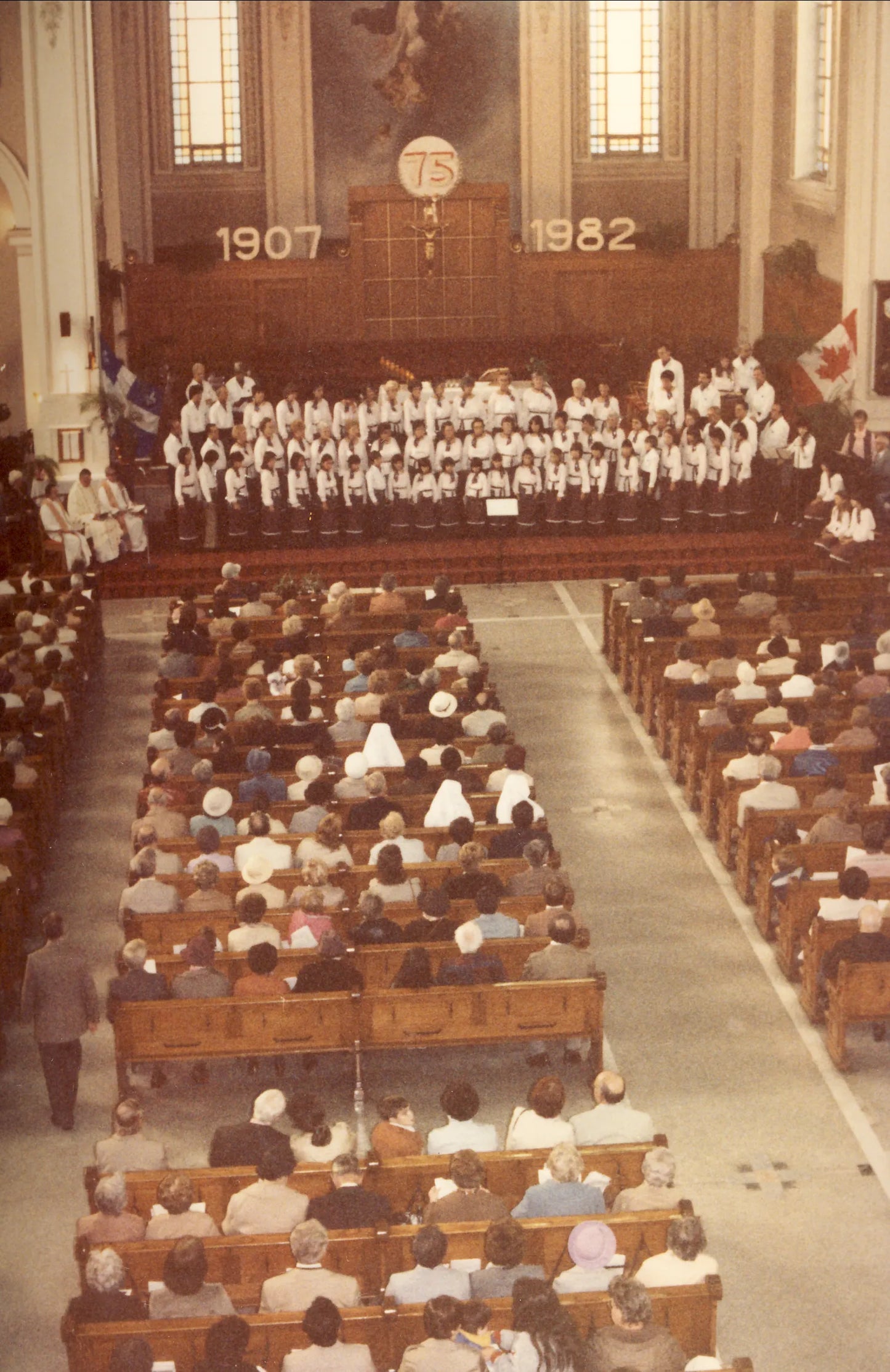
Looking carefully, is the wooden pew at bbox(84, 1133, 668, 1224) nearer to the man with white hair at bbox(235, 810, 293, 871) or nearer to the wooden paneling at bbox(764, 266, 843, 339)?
the man with white hair at bbox(235, 810, 293, 871)

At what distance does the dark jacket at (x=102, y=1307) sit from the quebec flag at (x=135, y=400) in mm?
17237

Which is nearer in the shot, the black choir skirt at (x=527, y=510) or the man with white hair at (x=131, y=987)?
the man with white hair at (x=131, y=987)

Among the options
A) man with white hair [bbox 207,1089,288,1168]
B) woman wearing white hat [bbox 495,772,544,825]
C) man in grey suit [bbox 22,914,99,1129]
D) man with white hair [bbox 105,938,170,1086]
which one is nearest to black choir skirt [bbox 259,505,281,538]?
woman wearing white hat [bbox 495,772,544,825]

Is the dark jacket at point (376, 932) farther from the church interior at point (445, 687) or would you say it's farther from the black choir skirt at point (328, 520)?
the black choir skirt at point (328, 520)

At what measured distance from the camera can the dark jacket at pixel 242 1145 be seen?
339 inches

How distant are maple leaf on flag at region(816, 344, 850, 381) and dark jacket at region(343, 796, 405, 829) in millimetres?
12180

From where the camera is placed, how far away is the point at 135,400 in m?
23.8

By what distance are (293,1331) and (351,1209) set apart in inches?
34.8

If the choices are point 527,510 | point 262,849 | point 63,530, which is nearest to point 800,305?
point 527,510

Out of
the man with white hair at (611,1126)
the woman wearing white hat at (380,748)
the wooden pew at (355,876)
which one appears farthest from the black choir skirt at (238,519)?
A: the man with white hair at (611,1126)

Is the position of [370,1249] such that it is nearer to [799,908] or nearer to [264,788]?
[799,908]

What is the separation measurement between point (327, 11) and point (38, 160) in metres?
9.13

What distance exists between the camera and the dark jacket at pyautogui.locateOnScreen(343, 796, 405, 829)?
12.3m

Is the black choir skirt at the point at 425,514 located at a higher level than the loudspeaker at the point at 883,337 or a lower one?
lower
